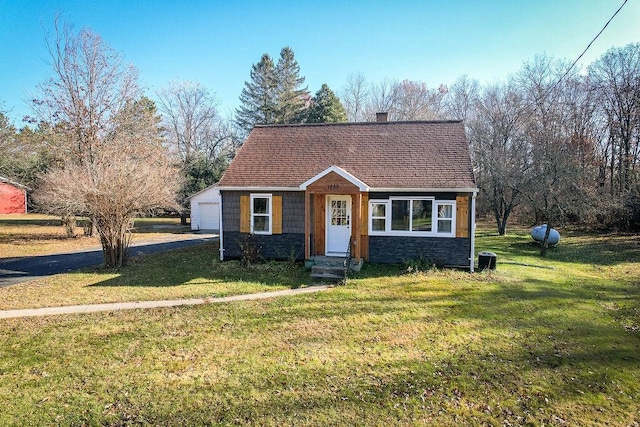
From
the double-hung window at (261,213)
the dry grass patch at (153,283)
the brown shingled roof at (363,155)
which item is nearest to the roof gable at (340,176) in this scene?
the brown shingled roof at (363,155)

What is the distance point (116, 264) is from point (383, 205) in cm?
987

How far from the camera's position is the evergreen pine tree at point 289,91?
123 ft

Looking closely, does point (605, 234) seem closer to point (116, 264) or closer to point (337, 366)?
point (337, 366)

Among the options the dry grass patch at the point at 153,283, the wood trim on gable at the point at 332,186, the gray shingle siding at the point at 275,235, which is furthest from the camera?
the gray shingle siding at the point at 275,235

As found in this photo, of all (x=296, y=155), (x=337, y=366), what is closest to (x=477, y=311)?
(x=337, y=366)

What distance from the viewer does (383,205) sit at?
12547 mm

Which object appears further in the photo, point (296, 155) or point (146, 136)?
point (146, 136)

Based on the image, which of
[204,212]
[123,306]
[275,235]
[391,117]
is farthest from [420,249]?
[391,117]

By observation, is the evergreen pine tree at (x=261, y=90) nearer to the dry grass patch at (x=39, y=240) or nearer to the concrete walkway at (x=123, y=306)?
the dry grass patch at (x=39, y=240)

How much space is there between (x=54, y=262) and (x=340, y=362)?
13849 millimetres

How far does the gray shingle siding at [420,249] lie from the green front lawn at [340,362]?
2.55 metres

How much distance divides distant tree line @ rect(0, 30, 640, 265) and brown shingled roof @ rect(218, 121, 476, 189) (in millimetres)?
4337

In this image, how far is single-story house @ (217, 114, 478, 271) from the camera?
1204 cm

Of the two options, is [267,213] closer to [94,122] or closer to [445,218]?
[445,218]
